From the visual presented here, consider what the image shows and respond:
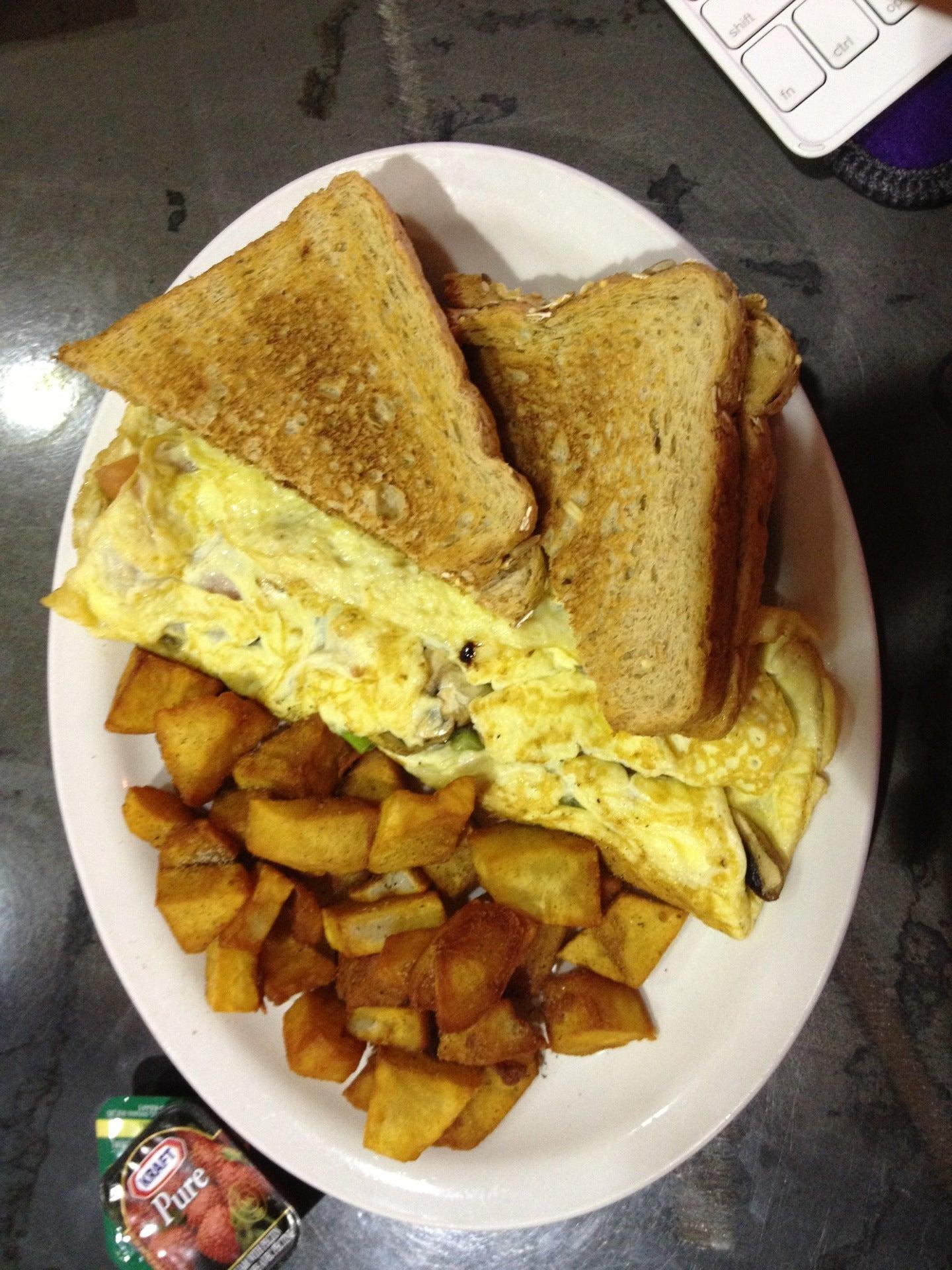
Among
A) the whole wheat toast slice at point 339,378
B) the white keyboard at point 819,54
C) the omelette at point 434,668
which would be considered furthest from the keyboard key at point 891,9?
the omelette at point 434,668

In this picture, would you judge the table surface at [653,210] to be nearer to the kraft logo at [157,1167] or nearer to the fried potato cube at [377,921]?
the kraft logo at [157,1167]

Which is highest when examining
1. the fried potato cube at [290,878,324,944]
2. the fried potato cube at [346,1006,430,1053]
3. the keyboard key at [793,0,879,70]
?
the keyboard key at [793,0,879,70]

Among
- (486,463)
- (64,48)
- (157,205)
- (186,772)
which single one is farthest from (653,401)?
(64,48)

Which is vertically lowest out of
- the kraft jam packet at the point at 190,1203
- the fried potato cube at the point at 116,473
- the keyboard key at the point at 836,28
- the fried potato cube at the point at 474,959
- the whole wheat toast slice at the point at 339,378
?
the kraft jam packet at the point at 190,1203

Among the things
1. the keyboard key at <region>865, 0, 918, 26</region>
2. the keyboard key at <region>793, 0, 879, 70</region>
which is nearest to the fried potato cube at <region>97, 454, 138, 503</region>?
the keyboard key at <region>793, 0, 879, 70</region>

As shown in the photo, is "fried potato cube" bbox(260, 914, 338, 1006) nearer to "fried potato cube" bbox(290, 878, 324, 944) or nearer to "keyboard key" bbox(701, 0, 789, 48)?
"fried potato cube" bbox(290, 878, 324, 944)

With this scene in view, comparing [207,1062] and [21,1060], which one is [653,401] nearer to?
[207,1062]

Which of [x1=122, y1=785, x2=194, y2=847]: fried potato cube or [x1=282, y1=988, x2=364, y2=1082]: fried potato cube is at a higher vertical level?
[x1=122, y1=785, x2=194, y2=847]: fried potato cube
